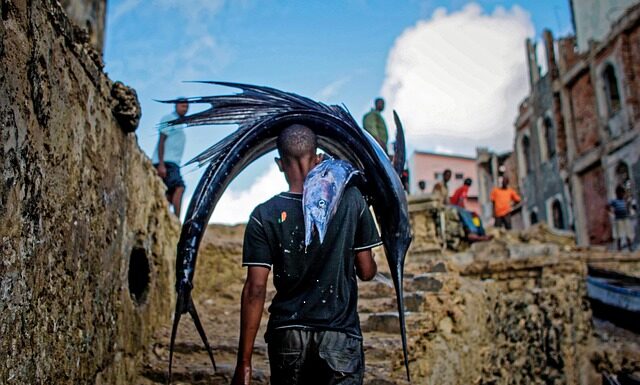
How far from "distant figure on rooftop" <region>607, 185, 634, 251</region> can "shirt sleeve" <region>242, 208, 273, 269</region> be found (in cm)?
1534

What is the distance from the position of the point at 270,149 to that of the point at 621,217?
1500cm

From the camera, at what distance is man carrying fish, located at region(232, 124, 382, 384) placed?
6.73ft

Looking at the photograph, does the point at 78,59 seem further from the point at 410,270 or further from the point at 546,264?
the point at 546,264

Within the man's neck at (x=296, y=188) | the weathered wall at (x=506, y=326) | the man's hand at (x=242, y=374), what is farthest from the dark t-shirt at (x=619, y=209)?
the man's hand at (x=242, y=374)

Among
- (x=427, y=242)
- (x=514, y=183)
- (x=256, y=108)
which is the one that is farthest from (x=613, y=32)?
(x=256, y=108)

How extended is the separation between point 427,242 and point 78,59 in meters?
7.03

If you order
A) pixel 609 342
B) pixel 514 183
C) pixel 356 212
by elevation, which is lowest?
pixel 609 342

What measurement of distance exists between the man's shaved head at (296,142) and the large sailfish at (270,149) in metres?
0.12

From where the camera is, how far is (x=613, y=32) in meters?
17.4

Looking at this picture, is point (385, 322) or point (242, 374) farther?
point (385, 322)

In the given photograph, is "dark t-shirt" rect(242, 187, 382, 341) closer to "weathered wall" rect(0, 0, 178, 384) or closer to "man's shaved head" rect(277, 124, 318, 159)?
"man's shaved head" rect(277, 124, 318, 159)

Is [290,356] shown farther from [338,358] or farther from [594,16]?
[594,16]

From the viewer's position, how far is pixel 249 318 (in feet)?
6.84

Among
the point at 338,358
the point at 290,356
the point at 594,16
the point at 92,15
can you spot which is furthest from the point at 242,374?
the point at 594,16
